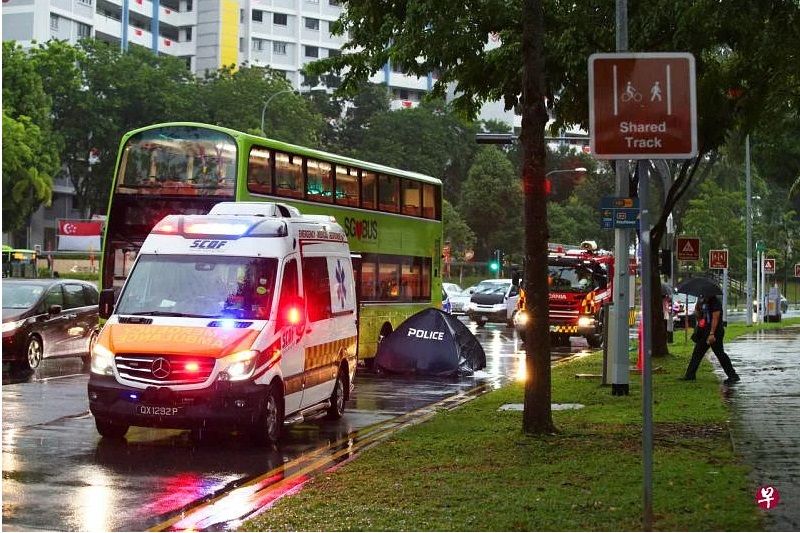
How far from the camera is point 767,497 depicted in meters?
9.30

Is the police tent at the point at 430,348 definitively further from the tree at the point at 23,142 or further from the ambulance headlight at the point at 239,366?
the tree at the point at 23,142

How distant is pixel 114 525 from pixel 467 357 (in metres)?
15.4

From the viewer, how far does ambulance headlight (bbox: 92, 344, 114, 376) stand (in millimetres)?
13070

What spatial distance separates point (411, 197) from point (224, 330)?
48.9 feet

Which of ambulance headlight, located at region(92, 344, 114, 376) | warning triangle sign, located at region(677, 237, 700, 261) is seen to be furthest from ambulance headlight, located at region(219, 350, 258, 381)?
warning triangle sign, located at region(677, 237, 700, 261)

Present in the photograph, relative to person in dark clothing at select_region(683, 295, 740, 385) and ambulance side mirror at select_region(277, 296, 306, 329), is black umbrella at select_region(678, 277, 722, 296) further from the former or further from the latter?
ambulance side mirror at select_region(277, 296, 306, 329)

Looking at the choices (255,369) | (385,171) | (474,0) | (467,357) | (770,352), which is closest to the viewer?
(255,369)

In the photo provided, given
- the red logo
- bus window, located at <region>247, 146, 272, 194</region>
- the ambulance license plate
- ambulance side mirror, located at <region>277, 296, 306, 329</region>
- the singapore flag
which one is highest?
the singapore flag

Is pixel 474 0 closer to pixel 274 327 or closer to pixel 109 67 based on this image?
pixel 274 327

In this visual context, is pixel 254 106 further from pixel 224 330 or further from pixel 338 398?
pixel 224 330

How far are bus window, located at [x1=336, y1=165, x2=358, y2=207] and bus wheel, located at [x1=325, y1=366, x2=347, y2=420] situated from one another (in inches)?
326

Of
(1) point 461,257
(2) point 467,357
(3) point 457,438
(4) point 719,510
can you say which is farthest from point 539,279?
(1) point 461,257

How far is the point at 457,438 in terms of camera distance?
13484 millimetres

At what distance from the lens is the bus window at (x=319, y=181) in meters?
23.1
